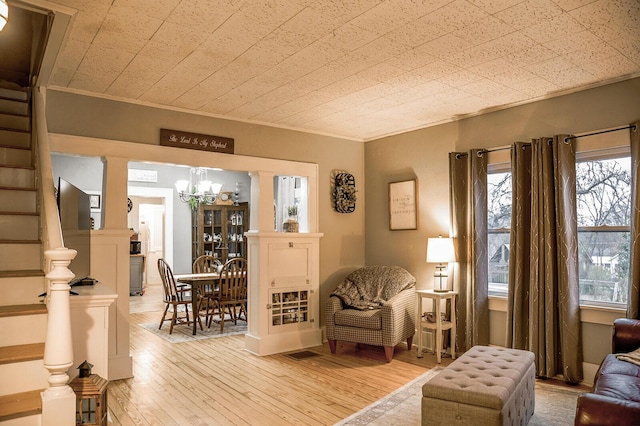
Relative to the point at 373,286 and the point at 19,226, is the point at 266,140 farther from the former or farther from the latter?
the point at 19,226

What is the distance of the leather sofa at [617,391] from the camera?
5.99 feet

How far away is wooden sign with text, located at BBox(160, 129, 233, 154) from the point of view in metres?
4.43

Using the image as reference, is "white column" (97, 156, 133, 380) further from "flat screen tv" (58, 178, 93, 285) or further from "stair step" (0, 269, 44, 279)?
"stair step" (0, 269, 44, 279)

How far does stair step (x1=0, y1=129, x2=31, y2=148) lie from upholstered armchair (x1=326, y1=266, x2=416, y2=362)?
322 cm

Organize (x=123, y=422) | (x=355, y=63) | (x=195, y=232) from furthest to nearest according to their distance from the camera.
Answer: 1. (x=195, y=232)
2. (x=355, y=63)
3. (x=123, y=422)

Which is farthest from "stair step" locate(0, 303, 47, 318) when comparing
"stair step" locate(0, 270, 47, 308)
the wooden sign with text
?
the wooden sign with text

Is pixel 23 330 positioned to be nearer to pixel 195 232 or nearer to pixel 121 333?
pixel 121 333

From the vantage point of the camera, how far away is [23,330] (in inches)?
96.5

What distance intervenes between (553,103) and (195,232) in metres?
6.96

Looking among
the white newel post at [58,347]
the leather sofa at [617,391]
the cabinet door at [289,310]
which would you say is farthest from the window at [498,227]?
the white newel post at [58,347]

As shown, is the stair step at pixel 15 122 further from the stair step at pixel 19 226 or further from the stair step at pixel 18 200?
the stair step at pixel 19 226

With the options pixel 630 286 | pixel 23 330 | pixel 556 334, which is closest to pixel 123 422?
pixel 23 330

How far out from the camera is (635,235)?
3529mm

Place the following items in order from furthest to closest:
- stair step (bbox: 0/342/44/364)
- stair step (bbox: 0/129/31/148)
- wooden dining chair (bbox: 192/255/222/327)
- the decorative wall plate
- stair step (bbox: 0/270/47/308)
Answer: wooden dining chair (bbox: 192/255/222/327)
the decorative wall plate
stair step (bbox: 0/129/31/148)
stair step (bbox: 0/270/47/308)
stair step (bbox: 0/342/44/364)
